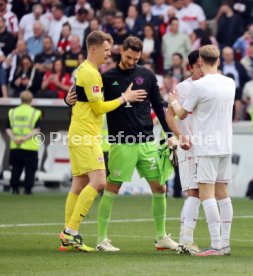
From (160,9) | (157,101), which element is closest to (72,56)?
(160,9)

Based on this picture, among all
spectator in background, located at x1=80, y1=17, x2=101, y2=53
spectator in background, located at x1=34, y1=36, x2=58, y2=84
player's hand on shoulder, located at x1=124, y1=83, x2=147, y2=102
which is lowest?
player's hand on shoulder, located at x1=124, y1=83, x2=147, y2=102

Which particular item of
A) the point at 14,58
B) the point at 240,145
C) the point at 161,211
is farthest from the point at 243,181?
the point at 161,211

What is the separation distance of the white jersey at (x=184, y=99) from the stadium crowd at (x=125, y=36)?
11415 mm

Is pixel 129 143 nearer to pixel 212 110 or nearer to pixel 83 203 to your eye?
pixel 83 203

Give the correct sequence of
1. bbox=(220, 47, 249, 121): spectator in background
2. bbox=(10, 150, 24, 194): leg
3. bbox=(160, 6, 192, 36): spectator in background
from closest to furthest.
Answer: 1. bbox=(10, 150, 24, 194): leg
2. bbox=(220, 47, 249, 121): spectator in background
3. bbox=(160, 6, 192, 36): spectator in background

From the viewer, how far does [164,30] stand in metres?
26.8

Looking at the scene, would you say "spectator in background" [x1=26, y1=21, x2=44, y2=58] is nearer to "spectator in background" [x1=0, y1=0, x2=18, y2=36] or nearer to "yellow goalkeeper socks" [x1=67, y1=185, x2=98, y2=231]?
"spectator in background" [x1=0, y1=0, x2=18, y2=36]

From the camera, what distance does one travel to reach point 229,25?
26.7 metres

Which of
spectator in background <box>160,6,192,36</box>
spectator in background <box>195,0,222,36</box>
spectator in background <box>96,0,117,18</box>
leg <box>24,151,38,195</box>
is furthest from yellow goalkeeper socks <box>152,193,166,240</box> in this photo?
spectator in background <box>195,0,222,36</box>

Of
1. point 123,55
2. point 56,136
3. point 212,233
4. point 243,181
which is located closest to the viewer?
point 212,233

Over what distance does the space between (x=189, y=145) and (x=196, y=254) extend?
1.16 metres

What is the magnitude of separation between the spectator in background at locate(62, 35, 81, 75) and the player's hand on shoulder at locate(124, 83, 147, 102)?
1288cm

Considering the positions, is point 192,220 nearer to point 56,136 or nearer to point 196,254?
point 196,254

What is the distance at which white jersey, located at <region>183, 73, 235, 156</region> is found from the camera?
1218 cm
